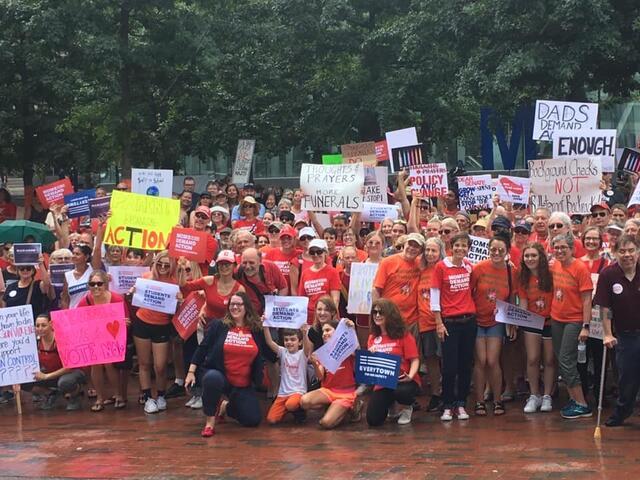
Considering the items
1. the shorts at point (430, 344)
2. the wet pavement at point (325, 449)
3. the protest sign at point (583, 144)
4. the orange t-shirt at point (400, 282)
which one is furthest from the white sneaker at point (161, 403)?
the protest sign at point (583, 144)

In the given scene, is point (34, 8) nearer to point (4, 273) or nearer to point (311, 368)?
point (4, 273)

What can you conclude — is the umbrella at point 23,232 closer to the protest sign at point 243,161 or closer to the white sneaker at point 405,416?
the white sneaker at point 405,416

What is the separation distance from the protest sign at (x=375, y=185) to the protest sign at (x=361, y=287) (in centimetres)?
384

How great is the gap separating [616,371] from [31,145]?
1921 cm

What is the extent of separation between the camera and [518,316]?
35.0 ft

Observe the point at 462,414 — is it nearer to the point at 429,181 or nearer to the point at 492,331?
the point at 492,331

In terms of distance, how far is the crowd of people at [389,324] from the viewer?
10305mm

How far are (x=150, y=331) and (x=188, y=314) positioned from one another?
45 cm

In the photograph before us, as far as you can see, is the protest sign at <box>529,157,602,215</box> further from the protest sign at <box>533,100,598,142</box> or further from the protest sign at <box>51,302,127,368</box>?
the protest sign at <box>51,302,127,368</box>

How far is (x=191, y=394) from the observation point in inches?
472

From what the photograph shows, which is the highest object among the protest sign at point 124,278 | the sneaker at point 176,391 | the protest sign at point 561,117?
the protest sign at point 561,117

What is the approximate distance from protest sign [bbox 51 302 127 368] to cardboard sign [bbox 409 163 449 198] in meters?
5.21

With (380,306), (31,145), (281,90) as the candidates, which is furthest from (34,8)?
(380,306)

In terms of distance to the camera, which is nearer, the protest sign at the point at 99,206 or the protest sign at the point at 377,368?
the protest sign at the point at 377,368
